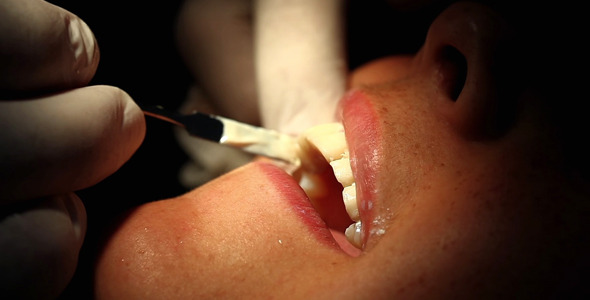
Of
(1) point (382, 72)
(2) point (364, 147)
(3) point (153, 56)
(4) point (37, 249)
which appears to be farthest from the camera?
(3) point (153, 56)

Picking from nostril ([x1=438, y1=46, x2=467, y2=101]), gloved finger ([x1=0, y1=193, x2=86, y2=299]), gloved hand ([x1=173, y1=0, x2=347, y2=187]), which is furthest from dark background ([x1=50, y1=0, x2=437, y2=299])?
gloved finger ([x1=0, y1=193, x2=86, y2=299])

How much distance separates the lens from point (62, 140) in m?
0.49

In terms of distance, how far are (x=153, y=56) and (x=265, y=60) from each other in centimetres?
37

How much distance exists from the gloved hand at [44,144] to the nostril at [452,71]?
0.42m

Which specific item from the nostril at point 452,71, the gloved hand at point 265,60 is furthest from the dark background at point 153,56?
the nostril at point 452,71

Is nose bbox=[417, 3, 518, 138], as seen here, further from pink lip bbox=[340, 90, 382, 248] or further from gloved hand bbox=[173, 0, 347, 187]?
gloved hand bbox=[173, 0, 347, 187]

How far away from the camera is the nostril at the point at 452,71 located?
2.02 feet

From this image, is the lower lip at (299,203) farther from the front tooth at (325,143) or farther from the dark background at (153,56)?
the dark background at (153,56)

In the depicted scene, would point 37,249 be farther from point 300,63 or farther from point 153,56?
point 153,56

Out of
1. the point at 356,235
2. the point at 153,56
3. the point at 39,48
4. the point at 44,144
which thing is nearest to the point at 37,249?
the point at 44,144

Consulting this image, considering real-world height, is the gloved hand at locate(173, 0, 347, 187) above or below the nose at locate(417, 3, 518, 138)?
below

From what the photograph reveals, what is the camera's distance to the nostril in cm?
62

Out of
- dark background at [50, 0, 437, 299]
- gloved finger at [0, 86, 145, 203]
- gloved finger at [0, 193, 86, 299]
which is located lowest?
dark background at [50, 0, 437, 299]

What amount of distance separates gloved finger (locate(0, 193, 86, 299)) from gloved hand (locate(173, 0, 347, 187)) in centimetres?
41
